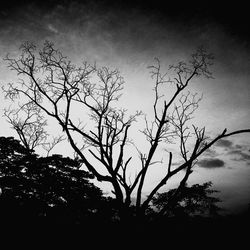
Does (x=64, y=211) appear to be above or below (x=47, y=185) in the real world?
below

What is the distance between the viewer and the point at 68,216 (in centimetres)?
1554

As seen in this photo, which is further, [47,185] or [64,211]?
[47,185]

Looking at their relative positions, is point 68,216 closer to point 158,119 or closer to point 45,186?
point 45,186

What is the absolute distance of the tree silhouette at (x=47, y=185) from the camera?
650 inches

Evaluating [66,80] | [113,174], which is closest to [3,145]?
[66,80]

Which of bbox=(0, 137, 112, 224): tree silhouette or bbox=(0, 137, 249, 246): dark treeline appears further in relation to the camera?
bbox=(0, 137, 112, 224): tree silhouette

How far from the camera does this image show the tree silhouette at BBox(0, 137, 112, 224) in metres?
16.5

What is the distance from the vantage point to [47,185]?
19.2 metres

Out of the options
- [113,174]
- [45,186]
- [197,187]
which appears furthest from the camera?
[197,187]

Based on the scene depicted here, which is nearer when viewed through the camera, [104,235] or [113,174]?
[113,174]

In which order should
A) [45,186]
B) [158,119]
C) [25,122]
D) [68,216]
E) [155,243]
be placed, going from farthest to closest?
[45,186] → [68,216] → [25,122] → [155,243] → [158,119]

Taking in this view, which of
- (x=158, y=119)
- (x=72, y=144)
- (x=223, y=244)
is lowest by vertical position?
(x=223, y=244)

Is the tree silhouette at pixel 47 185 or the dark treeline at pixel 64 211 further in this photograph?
the tree silhouette at pixel 47 185

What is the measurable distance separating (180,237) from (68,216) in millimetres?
8426
